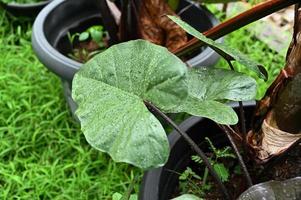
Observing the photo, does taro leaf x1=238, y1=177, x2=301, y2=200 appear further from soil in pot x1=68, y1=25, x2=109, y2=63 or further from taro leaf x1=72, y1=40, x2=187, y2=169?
soil in pot x1=68, y1=25, x2=109, y2=63

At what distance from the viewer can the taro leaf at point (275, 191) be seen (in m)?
0.81

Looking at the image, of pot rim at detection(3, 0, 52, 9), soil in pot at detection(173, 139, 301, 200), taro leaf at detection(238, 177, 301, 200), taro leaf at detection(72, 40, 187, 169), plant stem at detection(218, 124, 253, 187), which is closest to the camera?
taro leaf at detection(72, 40, 187, 169)

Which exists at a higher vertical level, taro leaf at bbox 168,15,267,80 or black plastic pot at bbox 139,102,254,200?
taro leaf at bbox 168,15,267,80

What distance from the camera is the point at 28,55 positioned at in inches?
70.3

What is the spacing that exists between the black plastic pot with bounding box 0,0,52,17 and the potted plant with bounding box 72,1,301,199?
3.69ft

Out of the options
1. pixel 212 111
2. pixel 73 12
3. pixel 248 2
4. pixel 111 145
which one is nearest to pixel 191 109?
pixel 212 111

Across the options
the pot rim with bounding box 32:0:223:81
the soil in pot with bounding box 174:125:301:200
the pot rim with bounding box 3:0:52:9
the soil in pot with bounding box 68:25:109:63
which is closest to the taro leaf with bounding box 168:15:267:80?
the soil in pot with bounding box 174:125:301:200

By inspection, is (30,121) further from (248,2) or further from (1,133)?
(248,2)

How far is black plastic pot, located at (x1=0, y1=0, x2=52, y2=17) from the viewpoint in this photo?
73.5 inches

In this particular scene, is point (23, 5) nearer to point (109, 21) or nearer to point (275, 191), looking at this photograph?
point (109, 21)

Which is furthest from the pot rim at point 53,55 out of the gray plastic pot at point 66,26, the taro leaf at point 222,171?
the taro leaf at point 222,171

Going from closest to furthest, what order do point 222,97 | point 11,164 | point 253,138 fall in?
point 222,97, point 253,138, point 11,164

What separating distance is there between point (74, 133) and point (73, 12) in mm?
Answer: 396

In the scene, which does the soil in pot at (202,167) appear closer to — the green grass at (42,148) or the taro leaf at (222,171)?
the taro leaf at (222,171)
